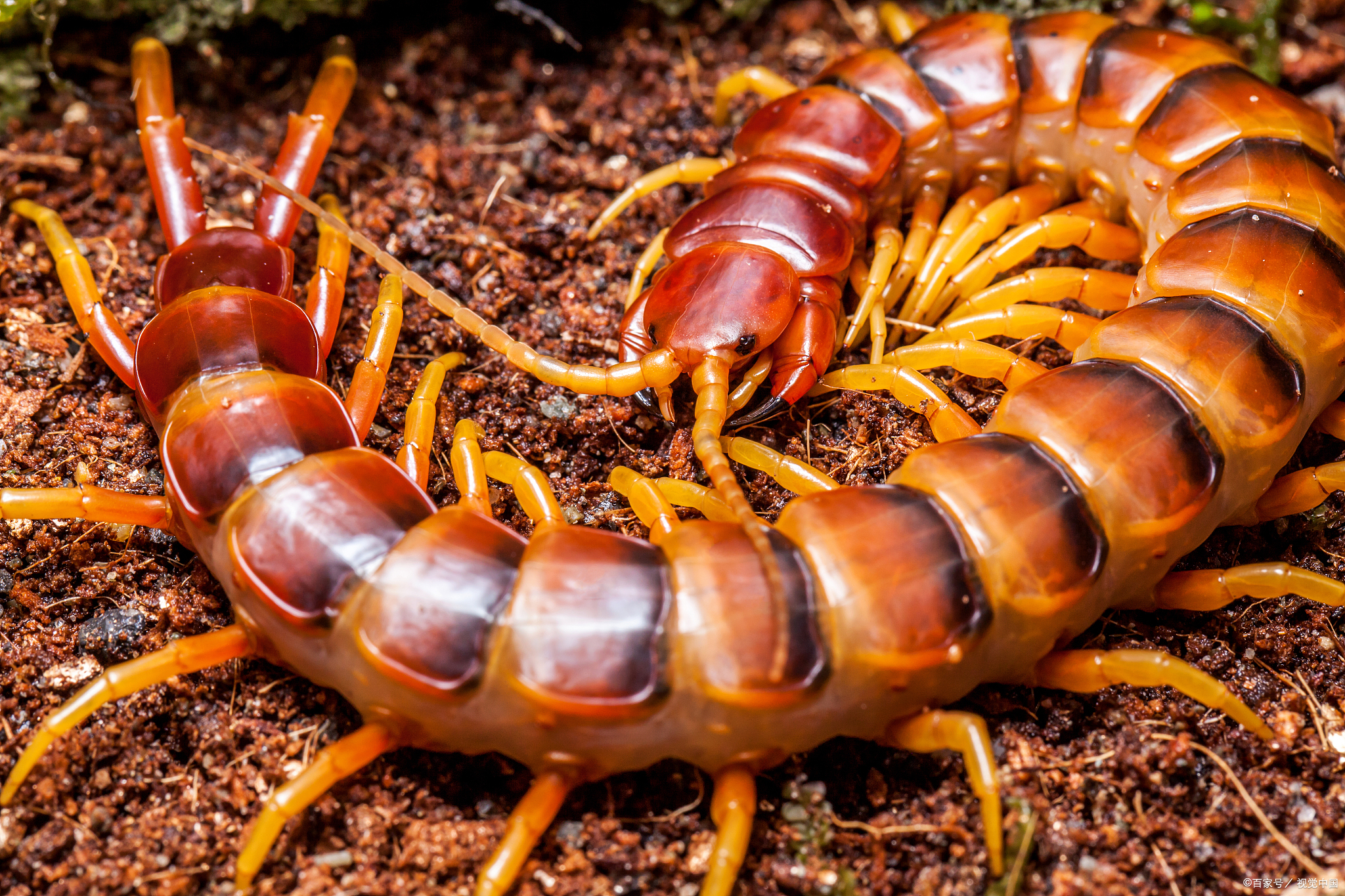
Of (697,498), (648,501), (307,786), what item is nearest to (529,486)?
(648,501)

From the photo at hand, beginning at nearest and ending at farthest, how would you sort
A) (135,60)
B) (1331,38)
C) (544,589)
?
(544,589) → (135,60) → (1331,38)

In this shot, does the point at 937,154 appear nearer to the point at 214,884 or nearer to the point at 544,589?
the point at 544,589

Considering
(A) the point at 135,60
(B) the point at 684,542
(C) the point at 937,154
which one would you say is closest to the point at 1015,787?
(B) the point at 684,542

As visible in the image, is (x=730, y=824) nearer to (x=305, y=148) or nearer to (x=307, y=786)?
(x=307, y=786)

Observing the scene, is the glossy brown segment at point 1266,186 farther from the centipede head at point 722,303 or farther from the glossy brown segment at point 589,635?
the glossy brown segment at point 589,635

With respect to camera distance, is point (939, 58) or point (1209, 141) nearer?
point (1209, 141)

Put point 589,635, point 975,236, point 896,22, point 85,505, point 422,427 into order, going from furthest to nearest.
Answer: point 896,22 < point 975,236 < point 422,427 < point 85,505 < point 589,635
